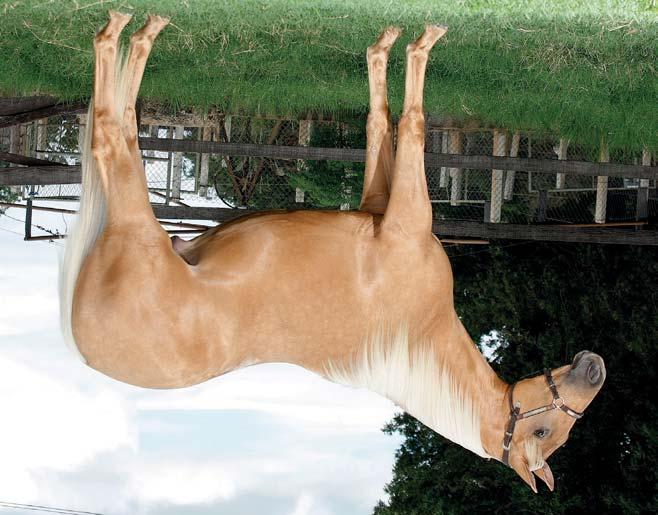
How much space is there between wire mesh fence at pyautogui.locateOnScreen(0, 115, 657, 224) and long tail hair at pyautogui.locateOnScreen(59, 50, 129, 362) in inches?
186

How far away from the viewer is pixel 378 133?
9.52ft

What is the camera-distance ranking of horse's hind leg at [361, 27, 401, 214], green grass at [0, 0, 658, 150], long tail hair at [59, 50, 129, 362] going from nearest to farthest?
long tail hair at [59, 50, 129, 362] → horse's hind leg at [361, 27, 401, 214] → green grass at [0, 0, 658, 150]

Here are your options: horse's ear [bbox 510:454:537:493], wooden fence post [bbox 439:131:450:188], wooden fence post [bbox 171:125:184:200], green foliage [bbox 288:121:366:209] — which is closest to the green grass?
horse's ear [bbox 510:454:537:493]

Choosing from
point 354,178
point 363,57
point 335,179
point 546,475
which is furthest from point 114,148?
point 354,178

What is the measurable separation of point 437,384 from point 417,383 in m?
0.07

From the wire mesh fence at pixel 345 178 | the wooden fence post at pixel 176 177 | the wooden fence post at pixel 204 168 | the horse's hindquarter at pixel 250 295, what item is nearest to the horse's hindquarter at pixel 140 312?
the horse's hindquarter at pixel 250 295

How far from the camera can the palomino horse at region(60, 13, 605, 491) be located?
8.05 ft

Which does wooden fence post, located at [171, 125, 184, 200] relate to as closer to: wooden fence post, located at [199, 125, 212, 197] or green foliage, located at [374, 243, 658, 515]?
wooden fence post, located at [199, 125, 212, 197]

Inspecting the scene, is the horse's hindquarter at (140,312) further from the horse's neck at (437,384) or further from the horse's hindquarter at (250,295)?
the horse's neck at (437,384)

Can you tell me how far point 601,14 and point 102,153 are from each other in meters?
1.90

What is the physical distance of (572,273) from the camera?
8.94 meters

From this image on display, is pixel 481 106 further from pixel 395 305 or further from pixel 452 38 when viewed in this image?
pixel 395 305

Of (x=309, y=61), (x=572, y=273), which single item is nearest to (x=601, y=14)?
(x=309, y=61)

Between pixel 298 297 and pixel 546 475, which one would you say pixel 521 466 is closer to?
pixel 546 475
